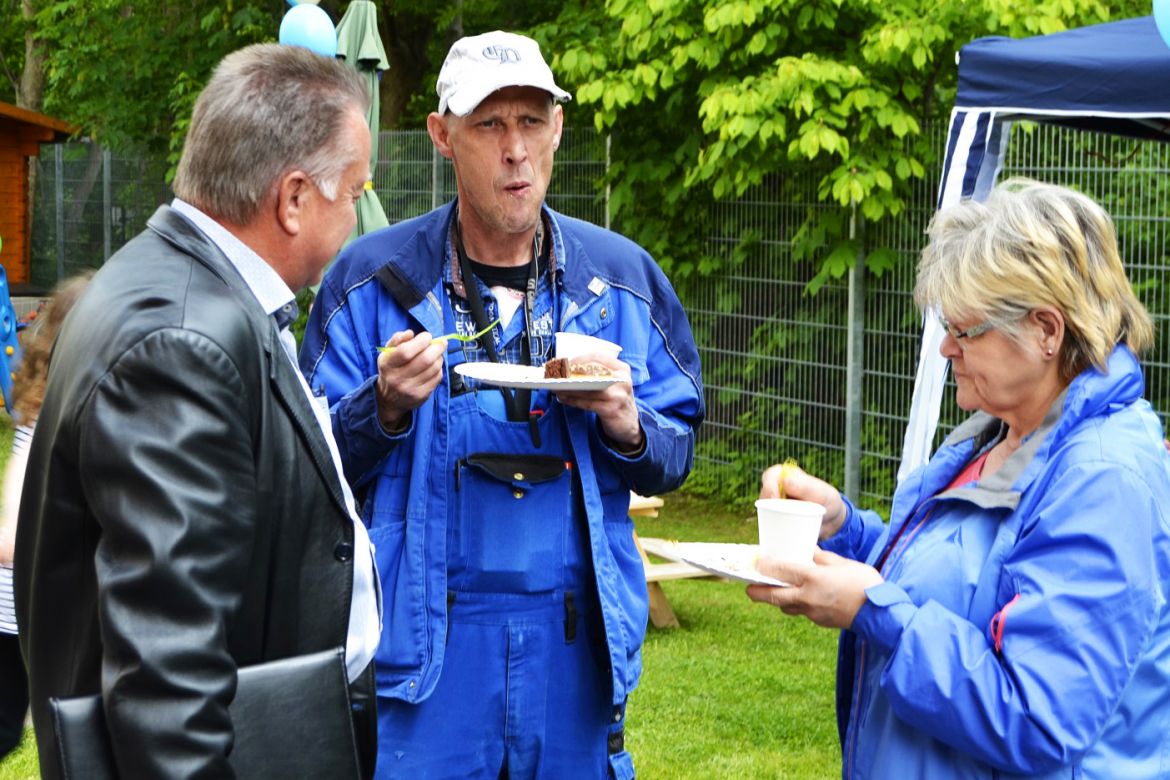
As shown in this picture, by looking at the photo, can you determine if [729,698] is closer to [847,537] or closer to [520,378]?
[847,537]

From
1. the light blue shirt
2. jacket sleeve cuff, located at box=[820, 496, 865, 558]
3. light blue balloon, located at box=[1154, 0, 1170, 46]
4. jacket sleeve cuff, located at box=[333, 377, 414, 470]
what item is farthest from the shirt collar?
light blue balloon, located at box=[1154, 0, 1170, 46]

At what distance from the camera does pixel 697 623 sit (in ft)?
24.5

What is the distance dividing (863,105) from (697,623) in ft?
10.6

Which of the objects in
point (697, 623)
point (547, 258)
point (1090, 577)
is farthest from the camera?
point (697, 623)

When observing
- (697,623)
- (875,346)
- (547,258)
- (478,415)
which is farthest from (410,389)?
(875,346)

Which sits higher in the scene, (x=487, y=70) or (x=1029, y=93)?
(x=1029, y=93)

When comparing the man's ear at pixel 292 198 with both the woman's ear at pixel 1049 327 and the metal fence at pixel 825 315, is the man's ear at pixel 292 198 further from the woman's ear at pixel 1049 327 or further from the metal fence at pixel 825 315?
the metal fence at pixel 825 315

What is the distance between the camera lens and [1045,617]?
2.19m

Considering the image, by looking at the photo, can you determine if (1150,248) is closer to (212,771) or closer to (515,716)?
(515,716)

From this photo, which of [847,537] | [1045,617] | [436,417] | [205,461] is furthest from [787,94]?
[205,461]

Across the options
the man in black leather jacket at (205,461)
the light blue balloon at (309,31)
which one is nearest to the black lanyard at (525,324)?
the man in black leather jacket at (205,461)

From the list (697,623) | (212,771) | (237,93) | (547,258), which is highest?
(237,93)

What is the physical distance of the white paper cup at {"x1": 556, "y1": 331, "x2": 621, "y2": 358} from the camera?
9.48 feet

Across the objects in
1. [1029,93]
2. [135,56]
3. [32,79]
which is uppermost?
[32,79]
